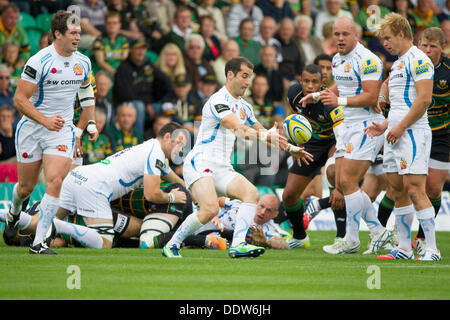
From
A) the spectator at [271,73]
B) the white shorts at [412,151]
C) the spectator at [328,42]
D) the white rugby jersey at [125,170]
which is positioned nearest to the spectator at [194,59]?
the spectator at [271,73]

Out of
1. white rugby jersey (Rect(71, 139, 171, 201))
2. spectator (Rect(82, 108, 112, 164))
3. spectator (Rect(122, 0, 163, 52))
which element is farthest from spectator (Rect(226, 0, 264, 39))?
white rugby jersey (Rect(71, 139, 171, 201))

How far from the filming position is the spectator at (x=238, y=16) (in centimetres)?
1959

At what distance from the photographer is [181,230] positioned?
9195mm

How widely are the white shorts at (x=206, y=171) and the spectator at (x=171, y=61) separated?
8388 mm

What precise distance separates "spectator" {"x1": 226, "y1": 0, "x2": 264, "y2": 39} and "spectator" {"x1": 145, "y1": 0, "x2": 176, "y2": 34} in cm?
176

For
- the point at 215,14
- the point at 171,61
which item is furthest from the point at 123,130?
the point at 215,14

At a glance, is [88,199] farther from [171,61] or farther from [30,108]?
[171,61]

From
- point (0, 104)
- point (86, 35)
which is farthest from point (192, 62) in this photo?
point (0, 104)

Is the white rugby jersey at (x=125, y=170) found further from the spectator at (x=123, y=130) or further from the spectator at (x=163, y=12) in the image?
the spectator at (x=163, y=12)

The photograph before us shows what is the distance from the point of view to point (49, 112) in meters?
9.95

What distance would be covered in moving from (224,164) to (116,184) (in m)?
2.29

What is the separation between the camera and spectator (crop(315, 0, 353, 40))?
20586 millimetres

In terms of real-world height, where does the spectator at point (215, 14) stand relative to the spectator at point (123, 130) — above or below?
above
